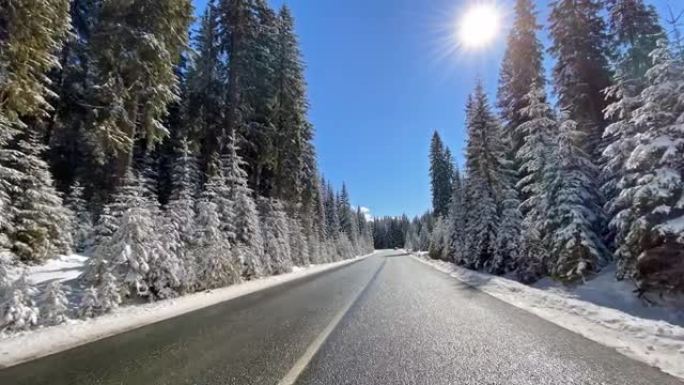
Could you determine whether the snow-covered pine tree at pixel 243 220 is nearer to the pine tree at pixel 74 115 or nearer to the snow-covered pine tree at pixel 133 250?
the pine tree at pixel 74 115

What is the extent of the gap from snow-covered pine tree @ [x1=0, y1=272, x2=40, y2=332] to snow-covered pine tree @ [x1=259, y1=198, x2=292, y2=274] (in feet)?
47.0

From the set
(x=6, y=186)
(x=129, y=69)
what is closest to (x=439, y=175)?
(x=129, y=69)

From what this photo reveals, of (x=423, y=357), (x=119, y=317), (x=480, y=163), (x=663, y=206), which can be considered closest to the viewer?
(x=423, y=357)

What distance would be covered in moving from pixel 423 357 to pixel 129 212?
29.8 feet

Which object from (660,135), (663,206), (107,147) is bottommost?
(663,206)

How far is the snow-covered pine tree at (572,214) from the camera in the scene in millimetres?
13812

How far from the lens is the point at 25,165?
48.2ft

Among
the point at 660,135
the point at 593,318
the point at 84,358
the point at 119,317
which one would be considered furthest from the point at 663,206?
the point at 119,317

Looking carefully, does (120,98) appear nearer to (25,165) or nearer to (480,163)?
(25,165)

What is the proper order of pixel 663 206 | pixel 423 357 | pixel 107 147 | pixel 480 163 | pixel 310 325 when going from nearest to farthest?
pixel 423 357 → pixel 310 325 → pixel 663 206 → pixel 107 147 → pixel 480 163

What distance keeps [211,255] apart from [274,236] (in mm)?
9128

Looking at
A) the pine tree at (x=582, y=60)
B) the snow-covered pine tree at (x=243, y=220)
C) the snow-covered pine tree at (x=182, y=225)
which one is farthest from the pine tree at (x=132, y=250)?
the pine tree at (x=582, y=60)

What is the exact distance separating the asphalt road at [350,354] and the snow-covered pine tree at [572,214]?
300 inches

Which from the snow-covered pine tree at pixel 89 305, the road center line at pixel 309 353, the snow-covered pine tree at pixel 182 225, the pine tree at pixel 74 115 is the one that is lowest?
the road center line at pixel 309 353
